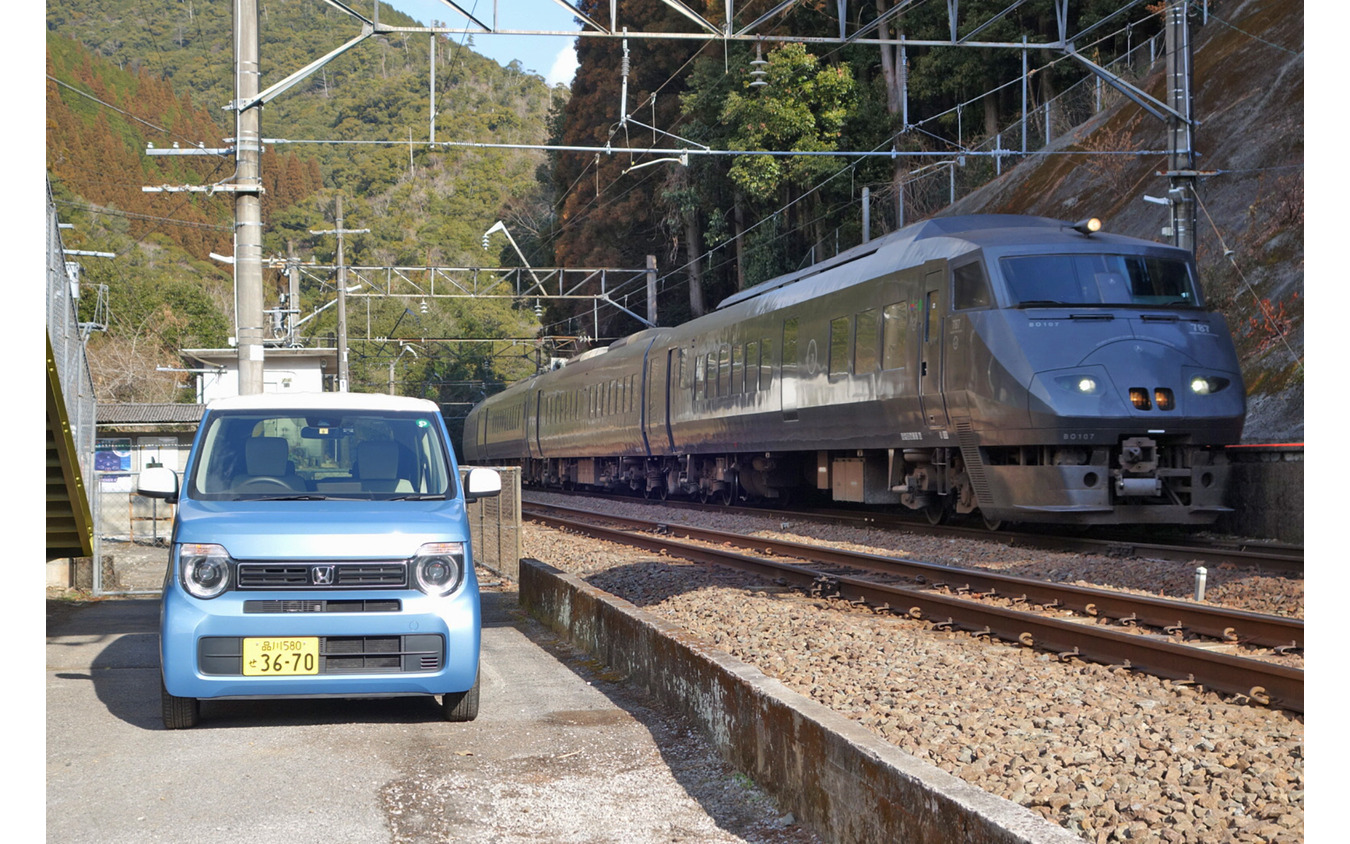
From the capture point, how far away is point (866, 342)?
17.0m

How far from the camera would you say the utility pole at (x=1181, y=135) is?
1784cm

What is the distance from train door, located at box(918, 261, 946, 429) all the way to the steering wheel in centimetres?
894

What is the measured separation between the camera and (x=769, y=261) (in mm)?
43500

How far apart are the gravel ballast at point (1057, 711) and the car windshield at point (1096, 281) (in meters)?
3.23

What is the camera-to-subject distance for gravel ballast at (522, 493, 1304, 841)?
470 centimetres

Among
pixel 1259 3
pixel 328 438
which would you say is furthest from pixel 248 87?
pixel 1259 3

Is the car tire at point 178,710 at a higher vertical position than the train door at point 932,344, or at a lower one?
lower

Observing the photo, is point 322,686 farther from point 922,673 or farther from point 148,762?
point 922,673

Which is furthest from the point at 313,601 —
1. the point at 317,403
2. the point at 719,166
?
the point at 719,166

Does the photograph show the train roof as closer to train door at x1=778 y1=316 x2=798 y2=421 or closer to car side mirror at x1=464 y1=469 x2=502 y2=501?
train door at x1=778 y1=316 x2=798 y2=421

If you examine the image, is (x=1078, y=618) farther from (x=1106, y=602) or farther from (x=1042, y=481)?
(x=1042, y=481)

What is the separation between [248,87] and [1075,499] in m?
9.11

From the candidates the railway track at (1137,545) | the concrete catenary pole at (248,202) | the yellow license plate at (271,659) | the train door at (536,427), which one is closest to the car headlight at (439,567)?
the yellow license plate at (271,659)

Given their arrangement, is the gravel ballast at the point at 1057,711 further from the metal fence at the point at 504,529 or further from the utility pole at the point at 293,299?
the utility pole at the point at 293,299
